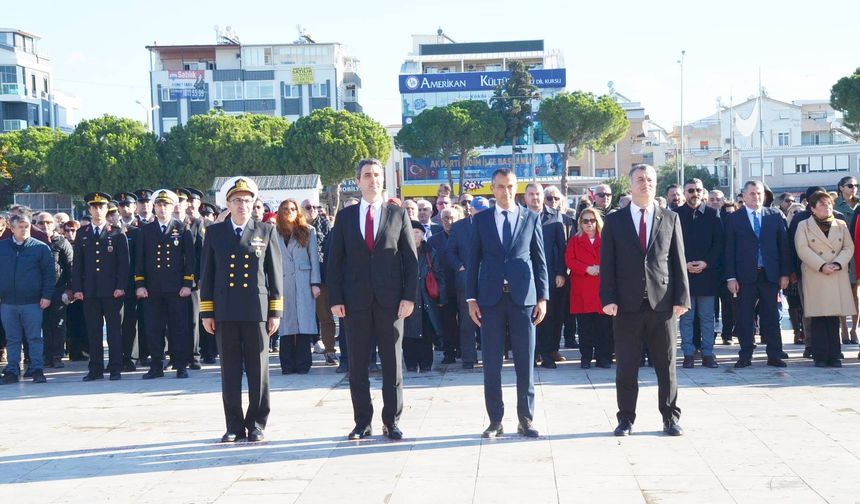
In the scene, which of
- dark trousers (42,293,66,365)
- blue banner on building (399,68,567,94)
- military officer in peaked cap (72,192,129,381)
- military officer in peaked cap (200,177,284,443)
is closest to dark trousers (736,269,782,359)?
military officer in peaked cap (200,177,284,443)

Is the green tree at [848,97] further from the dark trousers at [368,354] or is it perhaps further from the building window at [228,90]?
the dark trousers at [368,354]

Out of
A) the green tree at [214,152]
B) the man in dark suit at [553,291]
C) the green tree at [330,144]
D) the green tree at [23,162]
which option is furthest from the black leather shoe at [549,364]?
the green tree at [23,162]

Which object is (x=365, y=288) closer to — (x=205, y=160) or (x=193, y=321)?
(x=193, y=321)

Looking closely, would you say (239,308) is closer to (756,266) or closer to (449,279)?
(449,279)

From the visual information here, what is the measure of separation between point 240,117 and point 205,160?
519cm

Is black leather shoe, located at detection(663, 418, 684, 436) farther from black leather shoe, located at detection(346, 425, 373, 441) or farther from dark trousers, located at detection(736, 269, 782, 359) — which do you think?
dark trousers, located at detection(736, 269, 782, 359)

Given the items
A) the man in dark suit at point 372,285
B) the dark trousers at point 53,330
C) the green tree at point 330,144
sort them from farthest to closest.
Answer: the green tree at point 330,144, the dark trousers at point 53,330, the man in dark suit at point 372,285

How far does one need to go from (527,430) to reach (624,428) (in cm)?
74

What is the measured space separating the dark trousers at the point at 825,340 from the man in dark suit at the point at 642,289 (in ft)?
14.6

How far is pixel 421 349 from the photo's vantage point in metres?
12.5

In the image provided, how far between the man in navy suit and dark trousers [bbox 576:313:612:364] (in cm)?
147

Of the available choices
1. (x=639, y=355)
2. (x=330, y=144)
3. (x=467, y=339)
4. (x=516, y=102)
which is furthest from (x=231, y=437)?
(x=516, y=102)

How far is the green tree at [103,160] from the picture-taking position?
218ft

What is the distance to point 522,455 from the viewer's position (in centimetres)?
743
